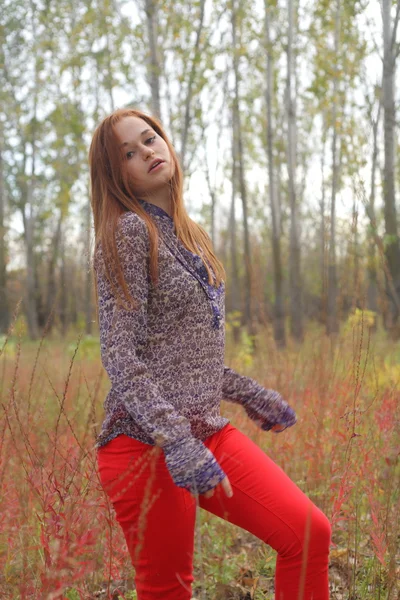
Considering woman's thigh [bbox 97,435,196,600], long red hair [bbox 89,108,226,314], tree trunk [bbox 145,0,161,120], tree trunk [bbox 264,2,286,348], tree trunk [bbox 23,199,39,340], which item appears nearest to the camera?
woman's thigh [bbox 97,435,196,600]

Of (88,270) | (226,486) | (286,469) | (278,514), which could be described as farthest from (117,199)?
(286,469)

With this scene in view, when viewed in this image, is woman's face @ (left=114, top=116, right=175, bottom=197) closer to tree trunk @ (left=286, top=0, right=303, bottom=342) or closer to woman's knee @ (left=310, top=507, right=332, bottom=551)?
woman's knee @ (left=310, top=507, right=332, bottom=551)

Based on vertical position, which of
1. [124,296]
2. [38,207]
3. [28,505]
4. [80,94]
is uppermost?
[80,94]

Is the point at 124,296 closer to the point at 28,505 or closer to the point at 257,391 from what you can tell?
the point at 257,391

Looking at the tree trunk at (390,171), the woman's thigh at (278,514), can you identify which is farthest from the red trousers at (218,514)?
the tree trunk at (390,171)

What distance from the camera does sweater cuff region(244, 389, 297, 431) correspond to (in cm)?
178

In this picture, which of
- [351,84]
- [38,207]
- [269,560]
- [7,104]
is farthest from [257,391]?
[38,207]

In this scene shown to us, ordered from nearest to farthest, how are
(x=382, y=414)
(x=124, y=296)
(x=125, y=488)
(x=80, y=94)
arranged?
(x=125, y=488), (x=124, y=296), (x=382, y=414), (x=80, y=94)

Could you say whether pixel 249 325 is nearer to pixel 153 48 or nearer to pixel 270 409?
pixel 153 48

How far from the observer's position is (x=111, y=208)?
1.67 metres

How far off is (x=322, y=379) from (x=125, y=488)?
1.84 metres

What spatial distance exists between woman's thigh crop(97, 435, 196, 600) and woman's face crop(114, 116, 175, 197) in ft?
2.38

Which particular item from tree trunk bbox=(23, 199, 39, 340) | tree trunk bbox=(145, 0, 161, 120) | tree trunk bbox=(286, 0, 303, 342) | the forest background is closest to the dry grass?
the forest background

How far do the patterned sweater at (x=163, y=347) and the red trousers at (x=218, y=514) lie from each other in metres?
0.07
